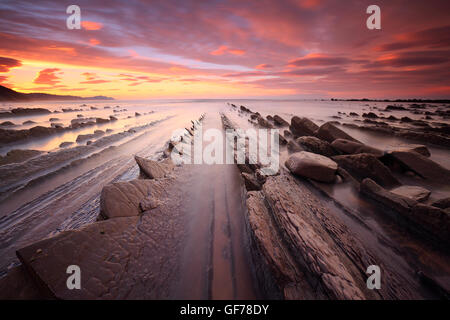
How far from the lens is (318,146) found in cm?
551

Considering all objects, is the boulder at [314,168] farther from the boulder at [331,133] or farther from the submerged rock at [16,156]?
the submerged rock at [16,156]

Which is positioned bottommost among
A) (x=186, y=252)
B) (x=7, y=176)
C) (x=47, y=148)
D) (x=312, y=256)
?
(x=186, y=252)

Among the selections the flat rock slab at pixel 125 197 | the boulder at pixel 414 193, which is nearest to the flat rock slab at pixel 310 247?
the boulder at pixel 414 193

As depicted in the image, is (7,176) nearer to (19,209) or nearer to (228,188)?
(19,209)

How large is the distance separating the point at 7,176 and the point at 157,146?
3.75 meters

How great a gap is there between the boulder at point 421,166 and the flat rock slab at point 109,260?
5489mm

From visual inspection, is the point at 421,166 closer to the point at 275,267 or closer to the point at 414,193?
the point at 414,193

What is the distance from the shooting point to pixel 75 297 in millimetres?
1482

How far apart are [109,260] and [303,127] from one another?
8.10 meters

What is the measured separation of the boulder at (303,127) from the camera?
24.1 ft

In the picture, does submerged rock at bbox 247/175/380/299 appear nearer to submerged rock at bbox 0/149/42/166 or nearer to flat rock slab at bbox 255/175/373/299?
flat rock slab at bbox 255/175/373/299

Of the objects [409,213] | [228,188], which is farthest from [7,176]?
[409,213]

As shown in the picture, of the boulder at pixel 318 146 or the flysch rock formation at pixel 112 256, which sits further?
the boulder at pixel 318 146
